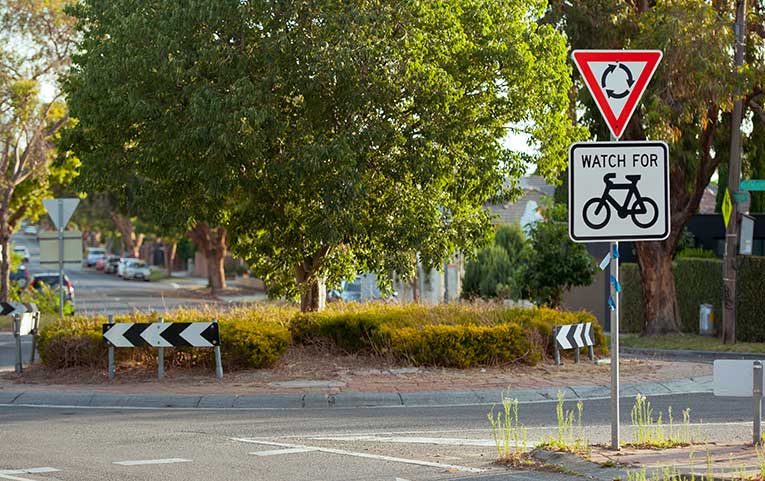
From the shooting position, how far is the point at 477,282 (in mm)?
41250

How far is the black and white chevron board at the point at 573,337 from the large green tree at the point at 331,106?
2.39 m

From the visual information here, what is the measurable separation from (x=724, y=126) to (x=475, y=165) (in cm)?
1186

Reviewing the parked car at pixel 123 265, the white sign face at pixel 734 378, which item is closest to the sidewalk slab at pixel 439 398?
the white sign face at pixel 734 378

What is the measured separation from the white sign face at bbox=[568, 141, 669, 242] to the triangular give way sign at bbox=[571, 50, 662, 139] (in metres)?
0.26

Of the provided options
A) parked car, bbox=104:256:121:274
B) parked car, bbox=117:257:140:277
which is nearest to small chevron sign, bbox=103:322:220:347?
parked car, bbox=117:257:140:277

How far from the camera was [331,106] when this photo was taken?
1791 centimetres

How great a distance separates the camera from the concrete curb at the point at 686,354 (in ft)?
78.3

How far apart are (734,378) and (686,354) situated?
15.5 m

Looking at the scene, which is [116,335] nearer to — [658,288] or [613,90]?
[613,90]

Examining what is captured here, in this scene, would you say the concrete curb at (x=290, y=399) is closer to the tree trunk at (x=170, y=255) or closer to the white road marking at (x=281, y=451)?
the white road marking at (x=281, y=451)

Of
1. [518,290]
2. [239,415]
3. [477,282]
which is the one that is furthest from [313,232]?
[477,282]

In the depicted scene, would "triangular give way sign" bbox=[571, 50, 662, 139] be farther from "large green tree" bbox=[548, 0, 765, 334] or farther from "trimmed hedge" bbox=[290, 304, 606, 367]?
"large green tree" bbox=[548, 0, 765, 334]

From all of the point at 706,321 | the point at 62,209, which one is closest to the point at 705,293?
the point at 706,321

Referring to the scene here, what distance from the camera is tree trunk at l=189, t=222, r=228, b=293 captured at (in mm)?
55969
